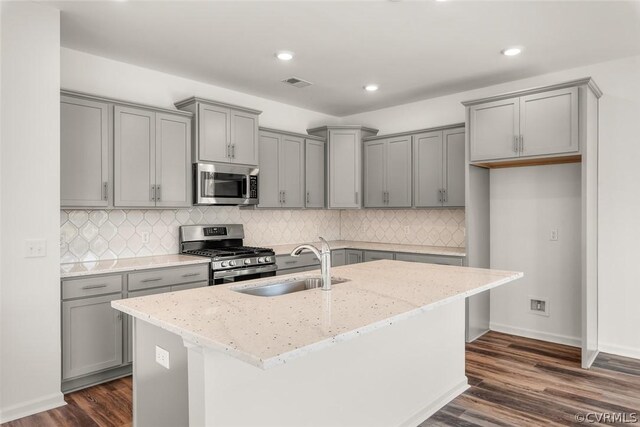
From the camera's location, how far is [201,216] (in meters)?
4.42

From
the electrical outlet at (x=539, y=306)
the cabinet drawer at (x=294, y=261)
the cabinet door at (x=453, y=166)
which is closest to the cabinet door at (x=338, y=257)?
the cabinet drawer at (x=294, y=261)

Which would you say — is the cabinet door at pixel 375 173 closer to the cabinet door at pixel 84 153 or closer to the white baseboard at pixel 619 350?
the white baseboard at pixel 619 350

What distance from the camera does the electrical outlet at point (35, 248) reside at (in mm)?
2748

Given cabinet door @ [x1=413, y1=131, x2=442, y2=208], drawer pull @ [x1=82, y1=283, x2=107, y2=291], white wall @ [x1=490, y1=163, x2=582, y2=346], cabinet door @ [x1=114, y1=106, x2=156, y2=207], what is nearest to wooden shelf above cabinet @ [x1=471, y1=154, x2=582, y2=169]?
white wall @ [x1=490, y1=163, x2=582, y2=346]

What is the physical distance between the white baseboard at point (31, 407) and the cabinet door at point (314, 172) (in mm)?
3140

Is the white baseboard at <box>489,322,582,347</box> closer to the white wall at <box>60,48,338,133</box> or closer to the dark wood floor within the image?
the dark wood floor

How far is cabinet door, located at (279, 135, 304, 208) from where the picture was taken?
4.94 meters

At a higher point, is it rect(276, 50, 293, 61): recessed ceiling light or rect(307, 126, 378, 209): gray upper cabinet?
rect(276, 50, 293, 61): recessed ceiling light

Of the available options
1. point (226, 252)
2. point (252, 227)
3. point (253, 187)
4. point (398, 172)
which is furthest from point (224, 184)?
point (398, 172)

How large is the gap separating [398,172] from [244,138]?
1.86 meters

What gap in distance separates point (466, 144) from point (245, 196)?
7.53 feet

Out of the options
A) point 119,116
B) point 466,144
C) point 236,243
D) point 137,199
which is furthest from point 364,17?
point 236,243

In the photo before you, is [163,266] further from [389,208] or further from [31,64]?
[389,208]

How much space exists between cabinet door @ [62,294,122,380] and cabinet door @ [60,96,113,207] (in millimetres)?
794
